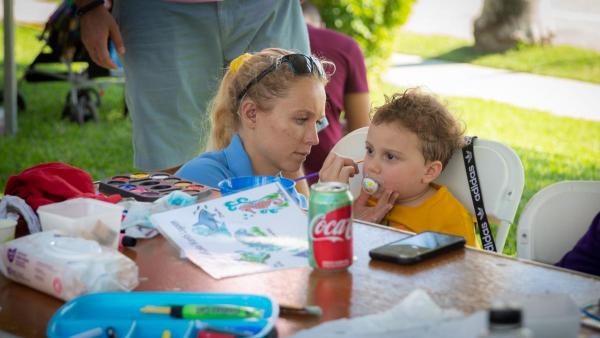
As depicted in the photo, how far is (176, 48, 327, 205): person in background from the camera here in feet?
10.3

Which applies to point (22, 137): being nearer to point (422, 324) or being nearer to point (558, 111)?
point (558, 111)

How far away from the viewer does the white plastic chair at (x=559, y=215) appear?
102 inches

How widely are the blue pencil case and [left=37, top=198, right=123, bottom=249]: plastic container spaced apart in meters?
0.27

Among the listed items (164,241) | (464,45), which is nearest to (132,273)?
(164,241)

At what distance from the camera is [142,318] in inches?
67.0

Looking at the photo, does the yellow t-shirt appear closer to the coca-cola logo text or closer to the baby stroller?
the coca-cola logo text

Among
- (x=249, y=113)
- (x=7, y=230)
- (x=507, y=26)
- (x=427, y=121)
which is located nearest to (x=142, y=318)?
(x=7, y=230)

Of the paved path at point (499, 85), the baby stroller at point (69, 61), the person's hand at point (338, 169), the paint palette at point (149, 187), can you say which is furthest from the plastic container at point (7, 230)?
the paved path at point (499, 85)

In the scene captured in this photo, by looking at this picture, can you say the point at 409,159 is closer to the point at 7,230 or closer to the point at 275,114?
the point at 275,114

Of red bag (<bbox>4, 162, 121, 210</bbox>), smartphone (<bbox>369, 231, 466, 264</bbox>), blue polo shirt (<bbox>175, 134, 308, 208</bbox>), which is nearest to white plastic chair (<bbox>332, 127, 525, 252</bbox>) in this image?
blue polo shirt (<bbox>175, 134, 308, 208</bbox>)

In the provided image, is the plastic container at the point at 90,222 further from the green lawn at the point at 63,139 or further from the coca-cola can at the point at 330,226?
the green lawn at the point at 63,139

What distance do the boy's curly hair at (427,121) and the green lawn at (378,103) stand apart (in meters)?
2.76

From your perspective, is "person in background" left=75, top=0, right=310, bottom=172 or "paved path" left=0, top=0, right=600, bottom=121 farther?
"paved path" left=0, top=0, right=600, bottom=121

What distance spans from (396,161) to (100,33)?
4.26ft
